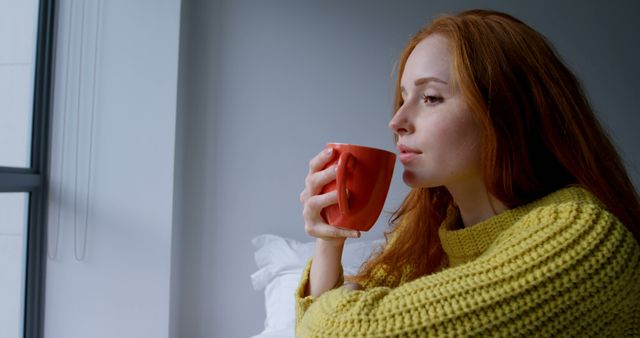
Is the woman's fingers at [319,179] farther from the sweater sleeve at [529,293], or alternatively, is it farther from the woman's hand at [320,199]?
the sweater sleeve at [529,293]

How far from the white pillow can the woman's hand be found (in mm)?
758

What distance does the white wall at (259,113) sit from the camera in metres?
A: 1.62

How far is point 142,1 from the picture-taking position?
4.89 ft

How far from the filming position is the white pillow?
1287 mm

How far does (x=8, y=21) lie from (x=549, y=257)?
1681 mm

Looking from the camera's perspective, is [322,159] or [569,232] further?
[322,159]

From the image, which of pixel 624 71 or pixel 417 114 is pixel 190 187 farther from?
pixel 624 71

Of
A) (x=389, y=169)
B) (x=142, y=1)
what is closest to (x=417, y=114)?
(x=389, y=169)

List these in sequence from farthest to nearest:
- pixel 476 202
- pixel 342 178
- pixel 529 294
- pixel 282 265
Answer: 1. pixel 282 265
2. pixel 476 202
3. pixel 342 178
4. pixel 529 294

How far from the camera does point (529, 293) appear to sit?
386 millimetres

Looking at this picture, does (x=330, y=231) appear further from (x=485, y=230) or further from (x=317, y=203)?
(x=485, y=230)

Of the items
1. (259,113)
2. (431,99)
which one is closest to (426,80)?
(431,99)

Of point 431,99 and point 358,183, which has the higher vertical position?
point 431,99

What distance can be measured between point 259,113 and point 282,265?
1.92ft
